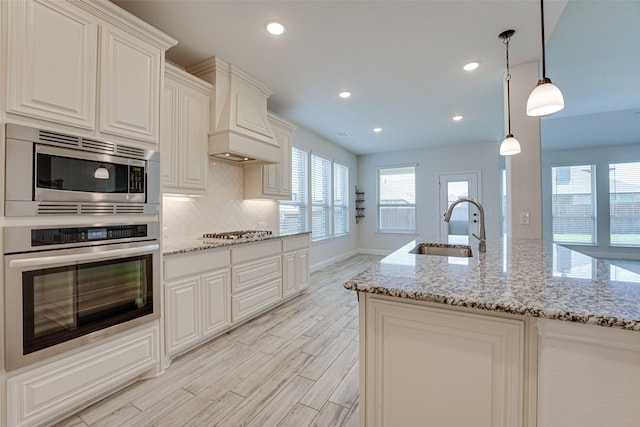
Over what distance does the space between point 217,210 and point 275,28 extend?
200 centimetres

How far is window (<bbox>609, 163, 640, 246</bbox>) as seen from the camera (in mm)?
6344

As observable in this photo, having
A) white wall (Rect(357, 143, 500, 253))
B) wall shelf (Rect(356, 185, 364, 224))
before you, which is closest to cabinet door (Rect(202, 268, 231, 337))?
white wall (Rect(357, 143, 500, 253))

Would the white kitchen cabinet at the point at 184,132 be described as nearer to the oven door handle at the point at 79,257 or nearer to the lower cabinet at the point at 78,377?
the oven door handle at the point at 79,257

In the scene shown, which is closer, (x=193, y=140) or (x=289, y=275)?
(x=193, y=140)

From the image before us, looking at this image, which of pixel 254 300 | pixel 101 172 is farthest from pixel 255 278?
pixel 101 172

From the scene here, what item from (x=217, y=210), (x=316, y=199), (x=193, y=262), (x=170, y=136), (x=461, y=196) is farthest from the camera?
(x=461, y=196)

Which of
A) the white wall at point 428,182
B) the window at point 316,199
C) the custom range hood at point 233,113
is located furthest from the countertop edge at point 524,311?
the white wall at point 428,182

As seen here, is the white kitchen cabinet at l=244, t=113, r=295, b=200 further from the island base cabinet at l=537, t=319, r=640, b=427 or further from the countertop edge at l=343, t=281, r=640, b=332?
the island base cabinet at l=537, t=319, r=640, b=427

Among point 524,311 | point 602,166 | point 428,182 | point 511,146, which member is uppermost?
point 602,166

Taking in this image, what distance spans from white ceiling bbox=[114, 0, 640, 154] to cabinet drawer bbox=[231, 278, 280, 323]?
2422 millimetres

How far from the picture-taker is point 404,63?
2877 millimetres

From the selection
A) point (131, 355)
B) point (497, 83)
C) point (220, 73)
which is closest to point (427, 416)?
point (131, 355)

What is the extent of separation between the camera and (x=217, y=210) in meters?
3.29

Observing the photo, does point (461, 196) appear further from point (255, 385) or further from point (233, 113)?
point (255, 385)
